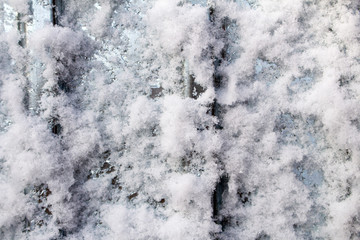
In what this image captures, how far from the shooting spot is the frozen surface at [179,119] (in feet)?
2.20

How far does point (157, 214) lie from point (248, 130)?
11.3 inches

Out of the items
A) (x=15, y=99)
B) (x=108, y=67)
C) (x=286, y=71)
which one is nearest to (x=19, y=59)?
(x=15, y=99)

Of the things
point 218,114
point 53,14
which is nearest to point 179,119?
point 218,114

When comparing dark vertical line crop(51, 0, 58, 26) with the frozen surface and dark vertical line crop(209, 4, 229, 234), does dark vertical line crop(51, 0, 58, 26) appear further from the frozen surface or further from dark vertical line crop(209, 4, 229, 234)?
dark vertical line crop(209, 4, 229, 234)

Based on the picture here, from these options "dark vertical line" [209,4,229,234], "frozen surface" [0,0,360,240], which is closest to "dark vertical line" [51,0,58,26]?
"frozen surface" [0,0,360,240]

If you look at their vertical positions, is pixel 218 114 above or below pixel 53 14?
below

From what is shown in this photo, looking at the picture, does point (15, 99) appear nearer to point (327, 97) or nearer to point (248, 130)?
point (248, 130)

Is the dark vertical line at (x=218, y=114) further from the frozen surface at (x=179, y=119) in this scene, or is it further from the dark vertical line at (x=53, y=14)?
the dark vertical line at (x=53, y=14)

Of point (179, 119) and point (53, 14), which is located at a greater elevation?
point (53, 14)

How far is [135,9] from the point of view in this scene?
0.72m

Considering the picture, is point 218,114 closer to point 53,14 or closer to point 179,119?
point 179,119

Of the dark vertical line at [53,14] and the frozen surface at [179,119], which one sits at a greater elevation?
the dark vertical line at [53,14]

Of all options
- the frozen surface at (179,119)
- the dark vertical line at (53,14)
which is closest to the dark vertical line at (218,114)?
the frozen surface at (179,119)

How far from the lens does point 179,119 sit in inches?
26.2
